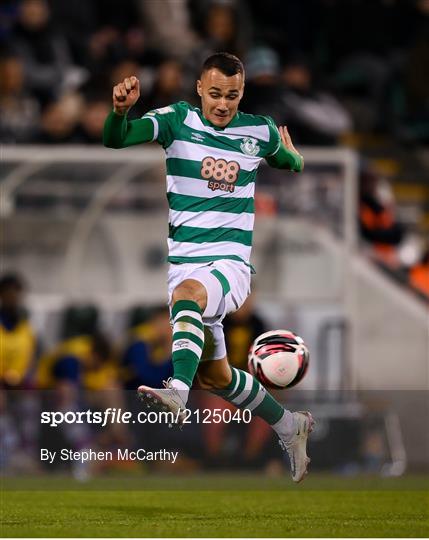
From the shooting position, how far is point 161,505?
11.1 m

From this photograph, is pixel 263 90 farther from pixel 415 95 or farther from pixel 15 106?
pixel 415 95

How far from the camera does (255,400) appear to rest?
10812 millimetres

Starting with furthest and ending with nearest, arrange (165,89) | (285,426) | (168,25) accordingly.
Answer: (168,25) → (165,89) → (285,426)

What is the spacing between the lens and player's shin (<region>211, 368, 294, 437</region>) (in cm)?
1077

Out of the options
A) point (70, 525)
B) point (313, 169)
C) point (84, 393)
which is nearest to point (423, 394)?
point (313, 169)

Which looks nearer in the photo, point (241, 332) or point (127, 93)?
point (127, 93)

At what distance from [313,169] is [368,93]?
18.2 ft

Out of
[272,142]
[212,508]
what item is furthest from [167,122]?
[212,508]

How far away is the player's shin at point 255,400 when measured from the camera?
35.3ft

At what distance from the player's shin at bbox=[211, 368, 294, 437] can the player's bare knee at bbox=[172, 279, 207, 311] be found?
753mm

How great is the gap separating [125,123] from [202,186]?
75 centimetres

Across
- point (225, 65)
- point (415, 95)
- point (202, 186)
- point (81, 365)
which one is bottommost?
point (81, 365)

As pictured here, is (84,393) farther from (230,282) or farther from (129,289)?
(230,282)

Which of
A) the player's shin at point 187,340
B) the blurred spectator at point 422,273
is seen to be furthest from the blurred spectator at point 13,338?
the player's shin at point 187,340
